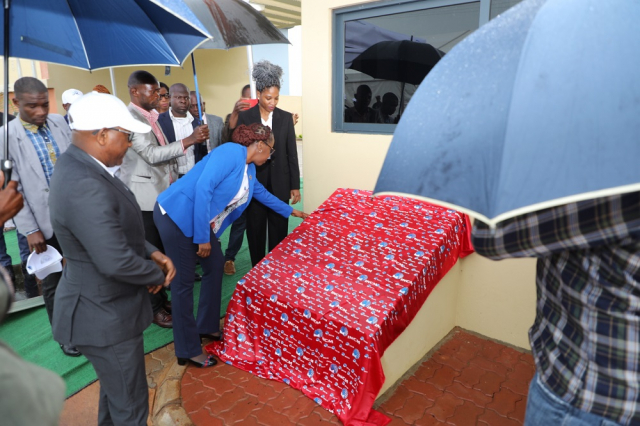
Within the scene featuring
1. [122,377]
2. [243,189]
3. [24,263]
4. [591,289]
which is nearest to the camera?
[591,289]

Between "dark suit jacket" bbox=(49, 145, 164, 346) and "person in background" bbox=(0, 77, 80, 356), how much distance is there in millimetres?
1382

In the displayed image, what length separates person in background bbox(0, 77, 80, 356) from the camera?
9.87 feet

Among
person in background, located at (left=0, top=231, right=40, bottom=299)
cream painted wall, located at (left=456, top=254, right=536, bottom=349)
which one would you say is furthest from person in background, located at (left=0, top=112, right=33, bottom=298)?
cream painted wall, located at (left=456, top=254, right=536, bottom=349)

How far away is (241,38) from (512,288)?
278cm

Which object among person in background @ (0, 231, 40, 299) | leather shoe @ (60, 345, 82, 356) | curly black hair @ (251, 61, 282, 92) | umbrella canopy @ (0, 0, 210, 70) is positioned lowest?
leather shoe @ (60, 345, 82, 356)

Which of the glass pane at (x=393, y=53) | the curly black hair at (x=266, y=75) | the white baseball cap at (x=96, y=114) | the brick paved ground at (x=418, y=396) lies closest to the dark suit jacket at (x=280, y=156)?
the curly black hair at (x=266, y=75)

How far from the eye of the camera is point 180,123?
4203 millimetres

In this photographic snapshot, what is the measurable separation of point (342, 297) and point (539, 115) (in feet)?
6.39

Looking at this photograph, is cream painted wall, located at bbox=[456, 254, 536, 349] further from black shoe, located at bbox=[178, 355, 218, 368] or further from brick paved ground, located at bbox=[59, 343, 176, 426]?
brick paved ground, located at bbox=[59, 343, 176, 426]

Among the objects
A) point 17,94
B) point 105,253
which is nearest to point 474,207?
point 105,253

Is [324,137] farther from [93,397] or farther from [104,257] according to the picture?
[93,397]

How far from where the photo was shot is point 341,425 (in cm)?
252

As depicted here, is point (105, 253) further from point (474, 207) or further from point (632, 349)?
point (632, 349)

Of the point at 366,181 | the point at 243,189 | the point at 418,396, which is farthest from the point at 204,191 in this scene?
the point at 418,396
